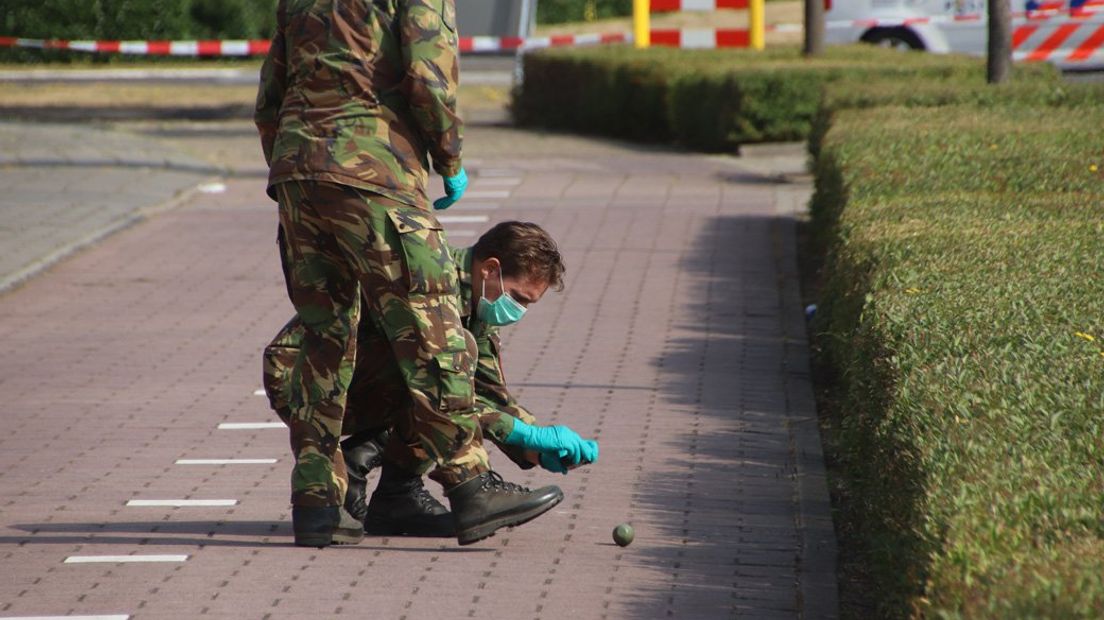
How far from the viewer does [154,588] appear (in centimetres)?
449

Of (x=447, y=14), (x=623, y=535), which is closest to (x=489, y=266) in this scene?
(x=447, y=14)

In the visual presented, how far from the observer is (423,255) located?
452 cm

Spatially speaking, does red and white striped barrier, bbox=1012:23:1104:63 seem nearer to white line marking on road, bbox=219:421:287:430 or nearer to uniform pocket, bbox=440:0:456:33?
white line marking on road, bbox=219:421:287:430

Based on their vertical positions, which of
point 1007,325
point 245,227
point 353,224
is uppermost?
point 353,224

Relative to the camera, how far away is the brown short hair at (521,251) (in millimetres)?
4766

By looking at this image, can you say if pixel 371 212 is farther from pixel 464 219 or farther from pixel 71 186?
pixel 71 186

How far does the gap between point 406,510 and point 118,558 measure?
2.73 ft

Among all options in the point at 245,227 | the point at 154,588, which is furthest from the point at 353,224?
the point at 245,227

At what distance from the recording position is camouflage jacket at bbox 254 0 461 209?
447cm

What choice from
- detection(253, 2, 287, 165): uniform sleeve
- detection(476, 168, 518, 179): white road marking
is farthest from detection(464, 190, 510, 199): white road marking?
detection(253, 2, 287, 165): uniform sleeve

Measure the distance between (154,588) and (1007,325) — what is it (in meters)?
2.45

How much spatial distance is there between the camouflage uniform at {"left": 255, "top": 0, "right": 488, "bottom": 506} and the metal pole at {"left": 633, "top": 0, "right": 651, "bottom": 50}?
16.7m

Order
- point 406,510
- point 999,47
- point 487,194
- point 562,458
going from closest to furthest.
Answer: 1. point 562,458
2. point 406,510
3. point 999,47
4. point 487,194

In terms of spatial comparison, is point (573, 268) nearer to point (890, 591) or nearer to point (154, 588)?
point (154, 588)
